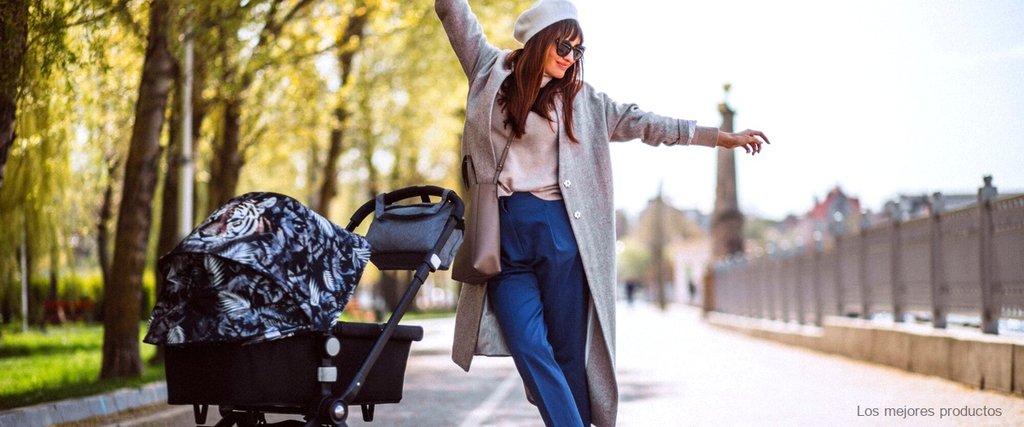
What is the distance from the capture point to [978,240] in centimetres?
1155

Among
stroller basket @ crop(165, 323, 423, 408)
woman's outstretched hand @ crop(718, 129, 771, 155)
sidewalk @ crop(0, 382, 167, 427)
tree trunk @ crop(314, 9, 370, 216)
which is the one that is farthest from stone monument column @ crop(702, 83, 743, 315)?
stroller basket @ crop(165, 323, 423, 408)

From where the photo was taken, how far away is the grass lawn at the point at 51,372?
34.6 feet

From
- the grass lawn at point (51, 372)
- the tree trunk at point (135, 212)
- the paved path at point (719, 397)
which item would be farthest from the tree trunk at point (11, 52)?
the tree trunk at point (135, 212)

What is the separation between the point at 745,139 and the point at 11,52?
5.80 meters

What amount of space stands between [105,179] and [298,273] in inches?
786

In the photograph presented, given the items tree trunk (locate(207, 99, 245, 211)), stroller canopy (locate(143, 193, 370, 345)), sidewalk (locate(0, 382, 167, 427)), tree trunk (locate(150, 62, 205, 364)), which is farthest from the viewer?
tree trunk (locate(207, 99, 245, 211))

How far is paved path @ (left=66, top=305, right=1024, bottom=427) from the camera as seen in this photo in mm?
8969

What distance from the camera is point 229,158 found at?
20.0 meters

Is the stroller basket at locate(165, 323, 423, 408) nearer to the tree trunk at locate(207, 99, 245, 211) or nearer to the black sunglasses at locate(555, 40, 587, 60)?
the black sunglasses at locate(555, 40, 587, 60)

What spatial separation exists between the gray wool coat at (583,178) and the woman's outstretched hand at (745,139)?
17cm

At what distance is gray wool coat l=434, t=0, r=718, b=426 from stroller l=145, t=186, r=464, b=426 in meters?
0.40

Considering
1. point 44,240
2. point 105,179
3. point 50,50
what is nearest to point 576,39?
point 50,50

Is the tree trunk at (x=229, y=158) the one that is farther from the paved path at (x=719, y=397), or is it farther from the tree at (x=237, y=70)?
the paved path at (x=719, y=397)

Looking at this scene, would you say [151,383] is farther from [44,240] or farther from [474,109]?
[44,240]
